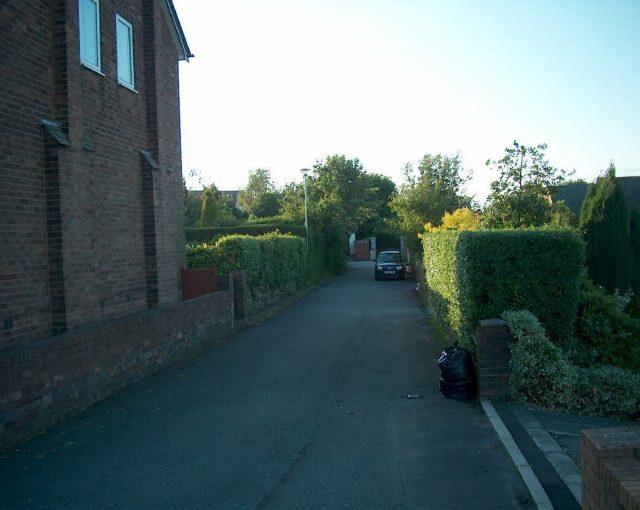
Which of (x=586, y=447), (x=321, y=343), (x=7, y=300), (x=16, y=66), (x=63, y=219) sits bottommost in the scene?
(x=321, y=343)

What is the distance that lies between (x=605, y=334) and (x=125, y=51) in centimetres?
1039

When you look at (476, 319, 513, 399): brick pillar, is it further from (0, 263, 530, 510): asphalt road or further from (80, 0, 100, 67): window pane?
(80, 0, 100, 67): window pane

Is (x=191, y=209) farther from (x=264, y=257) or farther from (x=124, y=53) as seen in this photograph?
(x=124, y=53)

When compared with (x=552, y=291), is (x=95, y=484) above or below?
below

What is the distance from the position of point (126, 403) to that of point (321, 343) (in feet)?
19.8

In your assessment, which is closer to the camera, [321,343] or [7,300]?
[7,300]

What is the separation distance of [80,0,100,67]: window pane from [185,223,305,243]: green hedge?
23211mm

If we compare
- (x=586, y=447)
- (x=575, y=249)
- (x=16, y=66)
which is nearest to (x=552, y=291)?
(x=575, y=249)

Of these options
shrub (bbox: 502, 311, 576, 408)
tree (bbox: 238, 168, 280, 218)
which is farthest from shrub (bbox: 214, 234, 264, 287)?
tree (bbox: 238, 168, 280, 218)

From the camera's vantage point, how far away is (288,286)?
2594 cm

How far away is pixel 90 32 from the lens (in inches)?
437

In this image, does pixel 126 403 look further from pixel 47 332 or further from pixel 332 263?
pixel 332 263

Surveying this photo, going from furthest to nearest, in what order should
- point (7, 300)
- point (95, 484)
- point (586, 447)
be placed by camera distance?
point (7, 300)
point (95, 484)
point (586, 447)

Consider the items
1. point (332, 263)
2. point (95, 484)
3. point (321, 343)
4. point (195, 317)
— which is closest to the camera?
point (95, 484)
